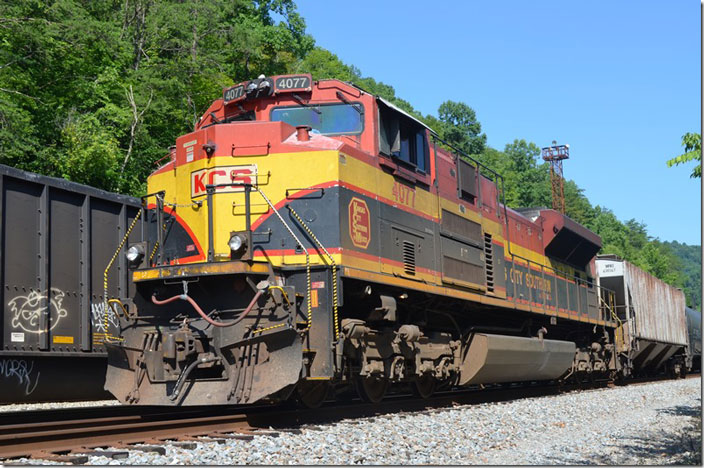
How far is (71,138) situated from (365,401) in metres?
11.3

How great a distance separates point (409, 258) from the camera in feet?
31.1

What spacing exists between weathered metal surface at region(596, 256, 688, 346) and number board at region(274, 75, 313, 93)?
551 inches

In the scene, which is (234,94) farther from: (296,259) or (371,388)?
(371,388)

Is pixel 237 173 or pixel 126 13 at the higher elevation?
pixel 126 13

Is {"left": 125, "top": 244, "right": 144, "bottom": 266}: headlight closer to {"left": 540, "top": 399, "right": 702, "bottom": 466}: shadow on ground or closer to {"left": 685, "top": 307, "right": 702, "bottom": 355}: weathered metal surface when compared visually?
{"left": 540, "top": 399, "right": 702, "bottom": 466}: shadow on ground

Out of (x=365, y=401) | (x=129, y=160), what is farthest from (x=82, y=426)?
(x=129, y=160)

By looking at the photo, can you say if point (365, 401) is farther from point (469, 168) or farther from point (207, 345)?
point (469, 168)

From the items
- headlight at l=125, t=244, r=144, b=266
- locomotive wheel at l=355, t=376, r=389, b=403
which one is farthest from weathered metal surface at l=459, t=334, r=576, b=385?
headlight at l=125, t=244, r=144, b=266

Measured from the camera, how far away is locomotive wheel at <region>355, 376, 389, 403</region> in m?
9.34

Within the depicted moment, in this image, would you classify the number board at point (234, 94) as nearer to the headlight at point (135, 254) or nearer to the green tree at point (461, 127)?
the headlight at point (135, 254)

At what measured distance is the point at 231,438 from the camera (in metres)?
6.66

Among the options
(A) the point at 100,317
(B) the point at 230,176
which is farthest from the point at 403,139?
(A) the point at 100,317

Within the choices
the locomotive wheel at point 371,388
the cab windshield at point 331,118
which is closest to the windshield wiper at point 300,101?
Result: the cab windshield at point 331,118

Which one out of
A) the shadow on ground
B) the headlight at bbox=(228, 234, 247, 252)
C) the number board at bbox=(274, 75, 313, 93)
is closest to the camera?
the shadow on ground
